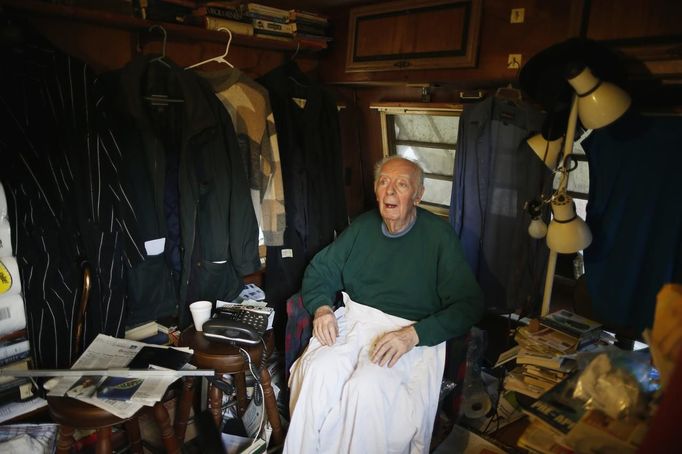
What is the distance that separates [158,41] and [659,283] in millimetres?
2460

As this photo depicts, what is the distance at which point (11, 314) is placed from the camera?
5.51ft

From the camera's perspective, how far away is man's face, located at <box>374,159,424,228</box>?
6.33 ft

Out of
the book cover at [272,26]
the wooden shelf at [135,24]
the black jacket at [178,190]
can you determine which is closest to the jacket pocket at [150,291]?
the black jacket at [178,190]

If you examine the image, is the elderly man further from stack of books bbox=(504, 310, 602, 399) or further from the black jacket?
the black jacket

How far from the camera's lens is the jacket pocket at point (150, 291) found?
198cm

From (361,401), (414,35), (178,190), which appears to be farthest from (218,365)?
(414,35)

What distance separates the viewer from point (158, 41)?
7.09ft

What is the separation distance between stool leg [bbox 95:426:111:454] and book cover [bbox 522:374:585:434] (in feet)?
4.44

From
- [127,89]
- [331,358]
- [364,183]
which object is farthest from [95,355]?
[364,183]

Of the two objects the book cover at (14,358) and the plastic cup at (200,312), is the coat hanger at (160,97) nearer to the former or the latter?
the plastic cup at (200,312)

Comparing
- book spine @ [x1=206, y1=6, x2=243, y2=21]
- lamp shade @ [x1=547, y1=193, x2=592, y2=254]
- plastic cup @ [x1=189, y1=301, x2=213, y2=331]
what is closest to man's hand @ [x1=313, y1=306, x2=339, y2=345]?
plastic cup @ [x1=189, y1=301, x2=213, y2=331]

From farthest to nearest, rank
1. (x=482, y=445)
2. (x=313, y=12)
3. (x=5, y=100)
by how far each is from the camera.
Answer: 1. (x=313, y=12)
2. (x=482, y=445)
3. (x=5, y=100)

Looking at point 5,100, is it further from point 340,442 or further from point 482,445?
point 482,445

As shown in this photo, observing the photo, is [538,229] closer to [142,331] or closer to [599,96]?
[599,96]
